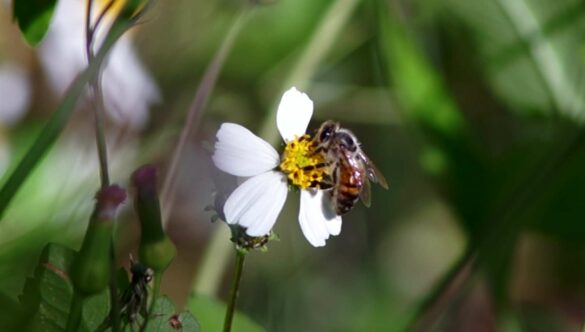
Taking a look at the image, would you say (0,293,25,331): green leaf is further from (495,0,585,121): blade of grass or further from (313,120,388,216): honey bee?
(495,0,585,121): blade of grass

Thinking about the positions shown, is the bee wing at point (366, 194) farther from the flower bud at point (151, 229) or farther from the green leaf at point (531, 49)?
the green leaf at point (531, 49)

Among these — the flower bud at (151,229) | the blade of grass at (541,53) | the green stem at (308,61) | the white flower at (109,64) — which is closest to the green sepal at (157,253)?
the flower bud at (151,229)

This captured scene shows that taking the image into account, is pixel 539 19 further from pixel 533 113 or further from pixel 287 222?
pixel 287 222

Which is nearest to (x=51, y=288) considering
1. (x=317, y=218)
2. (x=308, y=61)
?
(x=317, y=218)

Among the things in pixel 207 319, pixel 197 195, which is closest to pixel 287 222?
pixel 197 195

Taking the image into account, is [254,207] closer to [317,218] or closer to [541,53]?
[317,218]

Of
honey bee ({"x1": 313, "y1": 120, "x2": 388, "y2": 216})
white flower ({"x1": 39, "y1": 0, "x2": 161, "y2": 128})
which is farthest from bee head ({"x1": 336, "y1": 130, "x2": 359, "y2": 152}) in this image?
white flower ({"x1": 39, "y1": 0, "x2": 161, "y2": 128})
